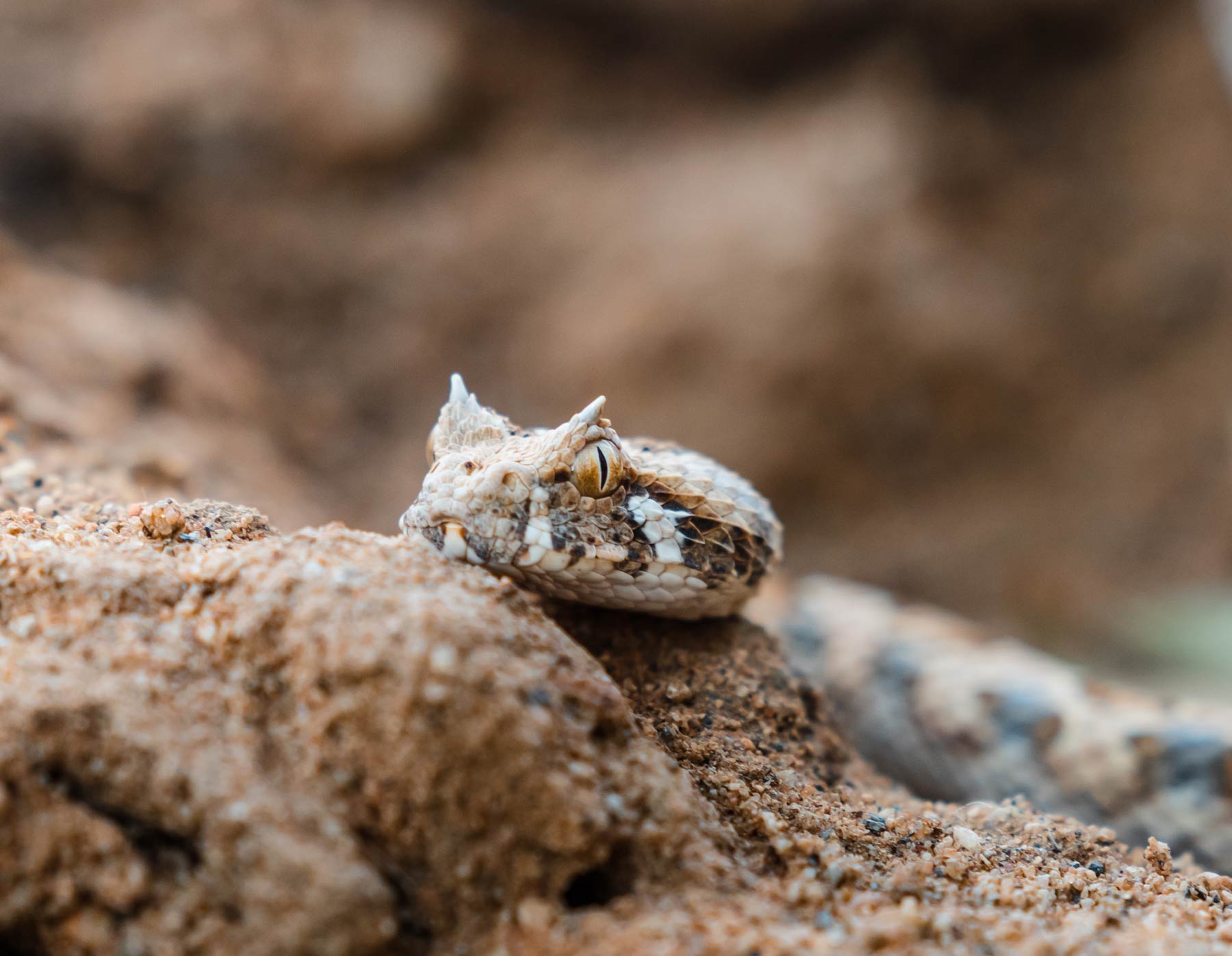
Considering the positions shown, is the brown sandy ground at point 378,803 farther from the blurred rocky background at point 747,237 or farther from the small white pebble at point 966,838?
the blurred rocky background at point 747,237

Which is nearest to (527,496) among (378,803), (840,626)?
(378,803)

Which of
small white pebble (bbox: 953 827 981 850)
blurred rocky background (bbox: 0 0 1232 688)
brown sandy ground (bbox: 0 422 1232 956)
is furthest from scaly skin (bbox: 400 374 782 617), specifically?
blurred rocky background (bbox: 0 0 1232 688)

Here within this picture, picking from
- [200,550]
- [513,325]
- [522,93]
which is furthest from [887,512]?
→ [200,550]

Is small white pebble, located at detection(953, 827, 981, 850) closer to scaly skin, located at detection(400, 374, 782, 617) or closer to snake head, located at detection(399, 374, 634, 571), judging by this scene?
scaly skin, located at detection(400, 374, 782, 617)

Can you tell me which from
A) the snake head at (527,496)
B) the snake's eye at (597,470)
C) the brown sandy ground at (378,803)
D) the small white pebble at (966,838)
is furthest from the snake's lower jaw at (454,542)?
the small white pebble at (966,838)

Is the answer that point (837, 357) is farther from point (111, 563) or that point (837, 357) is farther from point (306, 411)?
point (111, 563)

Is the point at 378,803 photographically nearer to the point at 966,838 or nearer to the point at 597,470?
the point at 597,470

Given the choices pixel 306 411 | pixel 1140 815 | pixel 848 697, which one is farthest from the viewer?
pixel 306 411
